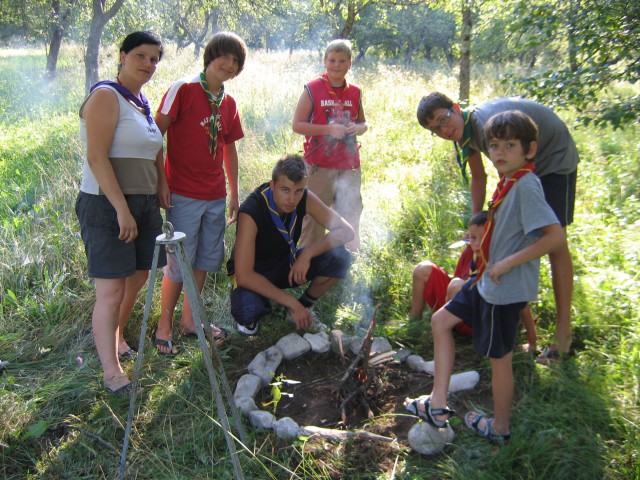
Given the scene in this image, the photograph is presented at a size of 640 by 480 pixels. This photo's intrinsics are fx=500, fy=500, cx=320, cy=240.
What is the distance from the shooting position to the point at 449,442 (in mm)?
2375

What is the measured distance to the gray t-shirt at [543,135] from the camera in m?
2.82

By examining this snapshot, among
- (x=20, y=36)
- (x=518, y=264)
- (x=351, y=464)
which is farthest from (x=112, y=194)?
(x=20, y=36)

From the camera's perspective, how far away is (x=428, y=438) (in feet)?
7.63

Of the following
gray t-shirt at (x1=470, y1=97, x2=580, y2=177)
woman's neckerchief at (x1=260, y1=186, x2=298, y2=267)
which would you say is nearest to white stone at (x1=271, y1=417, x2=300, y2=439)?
woman's neckerchief at (x1=260, y1=186, x2=298, y2=267)

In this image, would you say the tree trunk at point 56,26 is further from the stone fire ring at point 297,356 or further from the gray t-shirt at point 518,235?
the gray t-shirt at point 518,235

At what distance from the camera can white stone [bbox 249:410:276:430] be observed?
253 cm

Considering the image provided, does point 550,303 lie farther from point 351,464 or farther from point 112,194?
point 112,194

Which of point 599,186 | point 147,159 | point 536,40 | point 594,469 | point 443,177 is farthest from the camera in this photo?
point 443,177

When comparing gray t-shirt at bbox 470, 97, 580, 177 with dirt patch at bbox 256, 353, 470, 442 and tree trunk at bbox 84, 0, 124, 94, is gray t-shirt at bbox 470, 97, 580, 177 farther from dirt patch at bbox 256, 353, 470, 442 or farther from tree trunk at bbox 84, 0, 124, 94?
tree trunk at bbox 84, 0, 124, 94

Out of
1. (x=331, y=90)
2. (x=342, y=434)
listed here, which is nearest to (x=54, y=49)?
(x=331, y=90)

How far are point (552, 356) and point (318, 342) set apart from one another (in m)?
1.40

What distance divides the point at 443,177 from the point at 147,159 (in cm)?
413

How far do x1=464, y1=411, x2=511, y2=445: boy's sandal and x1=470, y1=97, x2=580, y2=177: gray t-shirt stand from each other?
142cm

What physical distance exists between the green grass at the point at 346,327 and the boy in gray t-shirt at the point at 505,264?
231 millimetres
